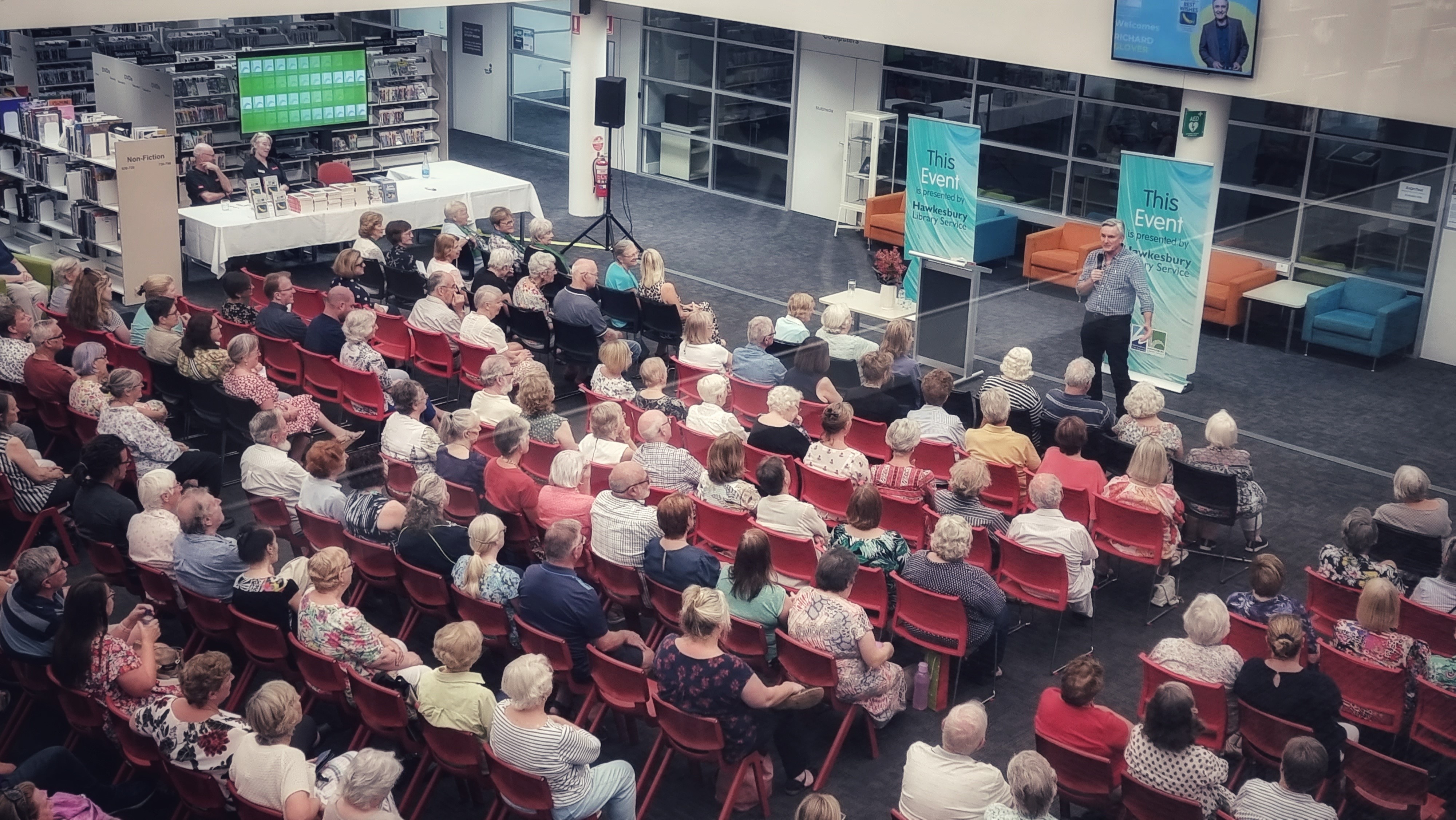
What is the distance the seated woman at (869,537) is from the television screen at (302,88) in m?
10.5

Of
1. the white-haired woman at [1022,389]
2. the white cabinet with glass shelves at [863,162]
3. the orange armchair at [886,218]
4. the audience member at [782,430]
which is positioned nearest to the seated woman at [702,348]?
the audience member at [782,430]

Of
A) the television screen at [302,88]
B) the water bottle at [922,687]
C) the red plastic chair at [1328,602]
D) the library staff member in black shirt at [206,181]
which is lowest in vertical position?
the water bottle at [922,687]

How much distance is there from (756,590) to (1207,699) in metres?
1.89

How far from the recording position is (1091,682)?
5.03 meters

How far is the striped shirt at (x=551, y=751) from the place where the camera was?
4.77m

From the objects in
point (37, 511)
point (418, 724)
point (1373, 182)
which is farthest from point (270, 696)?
point (1373, 182)

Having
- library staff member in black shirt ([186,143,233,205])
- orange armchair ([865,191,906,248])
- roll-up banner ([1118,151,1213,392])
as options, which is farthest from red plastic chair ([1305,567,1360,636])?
library staff member in black shirt ([186,143,233,205])

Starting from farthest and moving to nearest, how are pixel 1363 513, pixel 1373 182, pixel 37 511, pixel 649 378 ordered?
pixel 1373 182
pixel 649 378
pixel 37 511
pixel 1363 513

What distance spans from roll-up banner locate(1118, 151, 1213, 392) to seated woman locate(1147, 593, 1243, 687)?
5266 mm

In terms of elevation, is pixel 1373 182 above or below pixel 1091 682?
above

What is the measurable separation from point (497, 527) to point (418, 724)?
3.09 ft

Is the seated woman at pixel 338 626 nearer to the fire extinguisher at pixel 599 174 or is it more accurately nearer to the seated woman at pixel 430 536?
the seated woman at pixel 430 536

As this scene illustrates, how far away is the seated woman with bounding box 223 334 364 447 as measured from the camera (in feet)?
26.4

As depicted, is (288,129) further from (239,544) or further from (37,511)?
(239,544)
